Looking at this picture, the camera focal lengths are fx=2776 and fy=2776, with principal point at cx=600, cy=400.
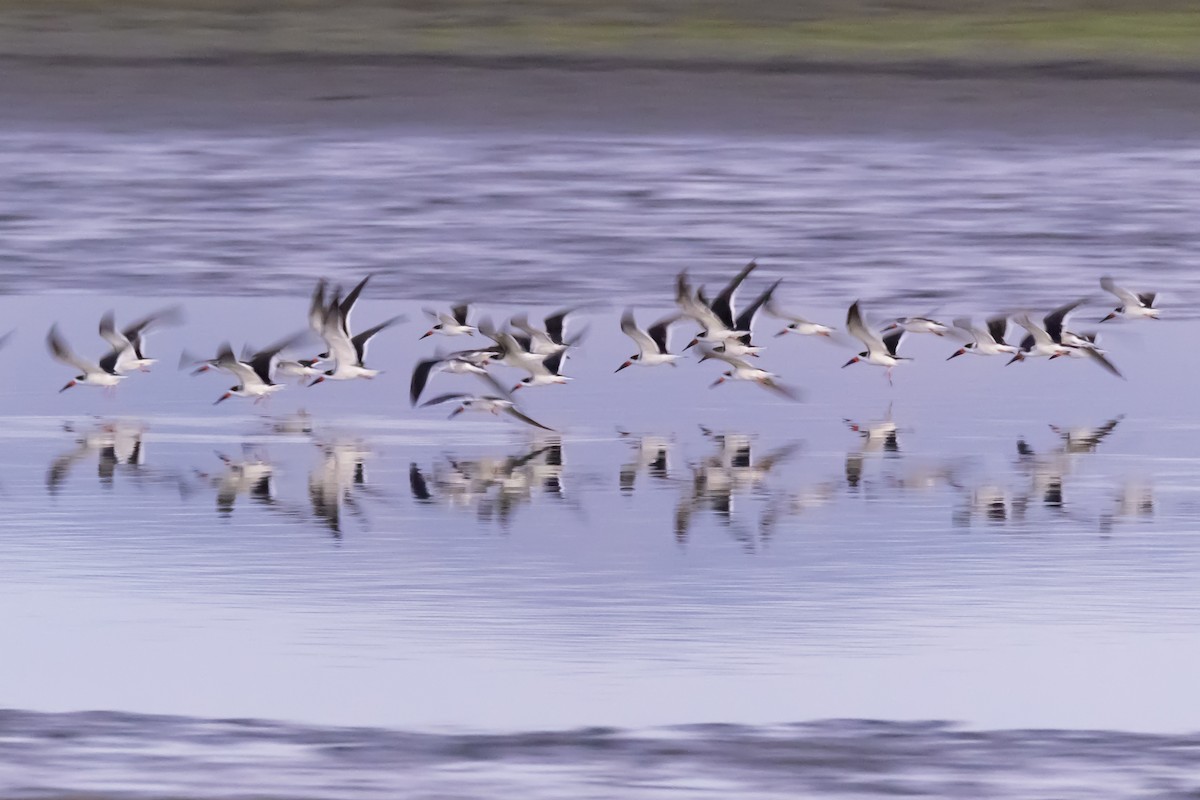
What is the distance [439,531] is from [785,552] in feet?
4.88

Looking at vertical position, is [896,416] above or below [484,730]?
above

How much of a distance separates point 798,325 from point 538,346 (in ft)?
5.14

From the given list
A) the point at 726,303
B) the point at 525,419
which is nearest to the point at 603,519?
the point at 525,419

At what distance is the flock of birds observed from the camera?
14750mm

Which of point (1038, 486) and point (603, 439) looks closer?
point (1038, 486)

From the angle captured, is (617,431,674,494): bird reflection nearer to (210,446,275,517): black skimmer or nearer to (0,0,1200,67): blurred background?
(210,446,275,517): black skimmer

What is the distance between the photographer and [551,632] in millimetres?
10141

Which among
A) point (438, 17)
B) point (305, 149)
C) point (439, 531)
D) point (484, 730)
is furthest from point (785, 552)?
point (438, 17)

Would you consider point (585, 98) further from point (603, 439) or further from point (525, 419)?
point (603, 439)

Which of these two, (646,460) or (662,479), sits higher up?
(646,460)

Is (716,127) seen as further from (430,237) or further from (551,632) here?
(551,632)

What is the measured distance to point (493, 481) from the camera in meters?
12.8

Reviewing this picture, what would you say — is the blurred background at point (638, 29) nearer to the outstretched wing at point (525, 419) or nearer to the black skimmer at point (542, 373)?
the black skimmer at point (542, 373)

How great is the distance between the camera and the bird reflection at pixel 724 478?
12102mm
